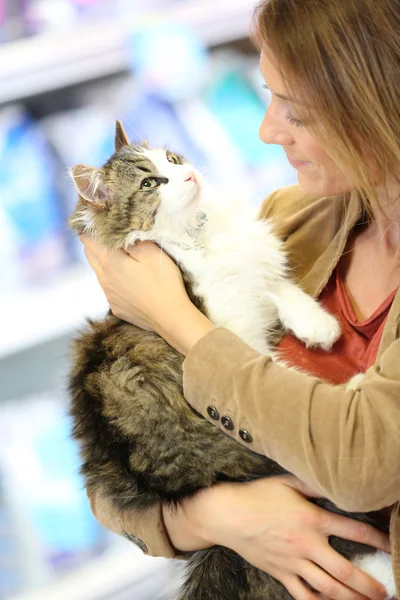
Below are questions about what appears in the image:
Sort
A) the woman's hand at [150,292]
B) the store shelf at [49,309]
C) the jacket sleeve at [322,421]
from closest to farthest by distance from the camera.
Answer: the jacket sleeve at [322,421] → the woman's hand at [150,292] → the store shelf at [49,309]

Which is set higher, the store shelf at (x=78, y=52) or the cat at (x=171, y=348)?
the store shelf at (x=78, y=52)

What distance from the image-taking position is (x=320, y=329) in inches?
49.4

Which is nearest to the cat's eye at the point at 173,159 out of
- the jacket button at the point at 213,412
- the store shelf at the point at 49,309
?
the store shelf at the point at 49,309

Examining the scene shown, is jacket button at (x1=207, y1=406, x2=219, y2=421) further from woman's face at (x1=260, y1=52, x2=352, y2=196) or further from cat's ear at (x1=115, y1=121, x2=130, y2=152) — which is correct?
cat's ear at (x1=115, y1=121, x2=130, y2=152)

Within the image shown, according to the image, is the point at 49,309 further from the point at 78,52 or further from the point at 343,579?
the point at 343,579

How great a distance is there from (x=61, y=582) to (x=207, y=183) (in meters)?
1.22

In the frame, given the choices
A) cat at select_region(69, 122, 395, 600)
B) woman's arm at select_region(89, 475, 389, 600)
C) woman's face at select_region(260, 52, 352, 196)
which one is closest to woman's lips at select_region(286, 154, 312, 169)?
woman's face at select_region(260, 52, 352, 196)

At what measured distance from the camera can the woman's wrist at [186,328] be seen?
1.16 metres

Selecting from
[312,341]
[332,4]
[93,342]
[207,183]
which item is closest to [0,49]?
[207,183]

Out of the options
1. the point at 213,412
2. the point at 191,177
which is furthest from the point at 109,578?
the point at 191,177

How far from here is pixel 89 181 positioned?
1413 mm

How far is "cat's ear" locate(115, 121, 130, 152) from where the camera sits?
1556mm

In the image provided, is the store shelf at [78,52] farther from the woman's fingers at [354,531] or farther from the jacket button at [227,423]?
the woman's fingers at [354,531]

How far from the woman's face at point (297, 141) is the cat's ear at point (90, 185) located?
0.38 meters
